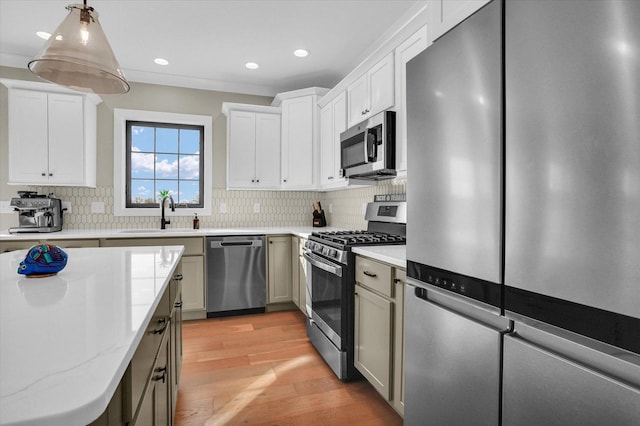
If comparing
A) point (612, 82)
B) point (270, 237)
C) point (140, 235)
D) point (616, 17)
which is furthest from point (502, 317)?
point (140, 235)

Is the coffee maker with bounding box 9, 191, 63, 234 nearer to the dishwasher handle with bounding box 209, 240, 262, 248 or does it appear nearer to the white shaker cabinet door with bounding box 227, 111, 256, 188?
the dishwasher handle with bounding box 209, 240, 262, 248

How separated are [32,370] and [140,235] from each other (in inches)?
118

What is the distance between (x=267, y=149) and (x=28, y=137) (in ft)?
7.52

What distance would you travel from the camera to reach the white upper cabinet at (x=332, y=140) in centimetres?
332

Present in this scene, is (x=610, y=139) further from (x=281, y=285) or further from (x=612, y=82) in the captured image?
(x=281, y=285)

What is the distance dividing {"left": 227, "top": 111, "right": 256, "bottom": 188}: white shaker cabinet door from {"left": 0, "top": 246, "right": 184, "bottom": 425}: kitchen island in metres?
2.62

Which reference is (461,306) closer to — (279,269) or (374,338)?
(374,338)

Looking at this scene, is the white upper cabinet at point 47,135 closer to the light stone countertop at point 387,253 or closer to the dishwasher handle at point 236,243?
the dishwasher handle at point 236,243

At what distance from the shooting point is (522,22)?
0.95 metres

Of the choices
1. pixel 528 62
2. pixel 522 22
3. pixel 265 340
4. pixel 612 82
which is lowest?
pixel 265 340

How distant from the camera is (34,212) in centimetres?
328

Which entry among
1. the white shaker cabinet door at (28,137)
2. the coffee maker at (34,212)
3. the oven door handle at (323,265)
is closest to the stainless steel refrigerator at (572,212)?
the oven door handle at (323,265)

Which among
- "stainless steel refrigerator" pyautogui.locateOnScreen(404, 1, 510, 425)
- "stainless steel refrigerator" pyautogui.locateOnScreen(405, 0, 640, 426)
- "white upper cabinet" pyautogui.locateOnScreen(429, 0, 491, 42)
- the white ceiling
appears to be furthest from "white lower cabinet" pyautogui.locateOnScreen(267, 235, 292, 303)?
"white upper cabinet" pyautogui.locateOnScreen(429, 0, 491, 42)

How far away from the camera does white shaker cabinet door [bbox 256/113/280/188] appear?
4.05 m
